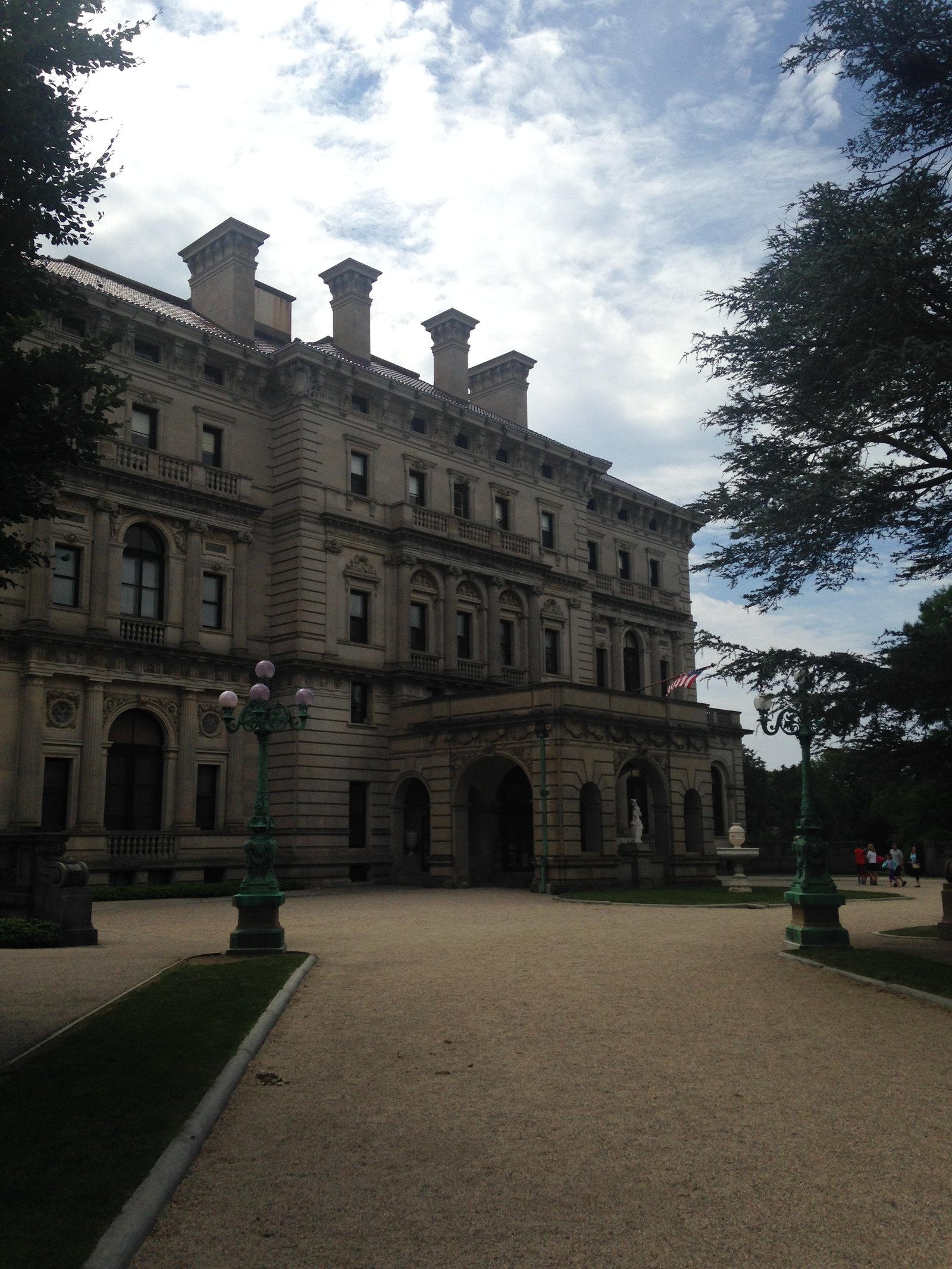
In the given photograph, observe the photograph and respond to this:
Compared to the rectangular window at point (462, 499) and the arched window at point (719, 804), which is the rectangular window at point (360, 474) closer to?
the rectangular window at point (462, 499)

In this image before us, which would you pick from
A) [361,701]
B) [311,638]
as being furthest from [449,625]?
[311,638]

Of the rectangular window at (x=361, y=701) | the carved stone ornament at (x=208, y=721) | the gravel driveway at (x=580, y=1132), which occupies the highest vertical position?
the rectangular window at (x=361, y=701)

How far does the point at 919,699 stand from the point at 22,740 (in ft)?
83.2

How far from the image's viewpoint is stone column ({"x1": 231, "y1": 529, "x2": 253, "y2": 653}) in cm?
3816

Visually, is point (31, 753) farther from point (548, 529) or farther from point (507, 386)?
point (507, 386)

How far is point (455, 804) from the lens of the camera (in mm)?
37500

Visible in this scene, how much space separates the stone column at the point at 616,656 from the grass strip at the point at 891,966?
1450 inches

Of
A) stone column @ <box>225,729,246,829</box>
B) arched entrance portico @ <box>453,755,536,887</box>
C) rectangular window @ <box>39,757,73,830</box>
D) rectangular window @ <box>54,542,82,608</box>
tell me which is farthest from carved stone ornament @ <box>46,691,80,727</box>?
arched entrance portico @ <box>453,755,536,887</box>

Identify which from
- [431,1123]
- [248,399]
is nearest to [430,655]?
[248,399]

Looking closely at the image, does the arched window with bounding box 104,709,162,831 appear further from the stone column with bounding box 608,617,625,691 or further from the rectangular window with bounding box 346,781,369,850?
the stone column with bounding box 608,617,625,691

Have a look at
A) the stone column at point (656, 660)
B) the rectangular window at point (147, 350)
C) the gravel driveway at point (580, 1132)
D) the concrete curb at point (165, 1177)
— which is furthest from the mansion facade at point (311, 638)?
the concrete curb at point (165, 1177)

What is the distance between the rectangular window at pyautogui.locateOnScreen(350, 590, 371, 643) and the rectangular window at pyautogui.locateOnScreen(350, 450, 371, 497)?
3830mm

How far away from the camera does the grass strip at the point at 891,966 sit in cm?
1402

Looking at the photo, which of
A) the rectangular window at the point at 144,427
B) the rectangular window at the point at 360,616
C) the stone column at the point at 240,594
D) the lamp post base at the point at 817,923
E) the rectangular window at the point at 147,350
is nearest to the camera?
the lamp post base at the point at 817,923
